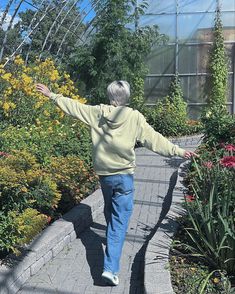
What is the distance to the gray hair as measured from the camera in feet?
11.7

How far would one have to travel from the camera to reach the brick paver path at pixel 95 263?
3486mm

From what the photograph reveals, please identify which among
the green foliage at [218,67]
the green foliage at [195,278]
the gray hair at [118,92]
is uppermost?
the green foliage at [218,67]

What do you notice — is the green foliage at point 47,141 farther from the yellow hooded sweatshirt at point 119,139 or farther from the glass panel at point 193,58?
the glass panel at point 193,58

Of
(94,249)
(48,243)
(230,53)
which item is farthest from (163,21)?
(48,243)

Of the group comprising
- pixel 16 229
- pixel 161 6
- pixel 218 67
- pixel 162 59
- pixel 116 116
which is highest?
pixel 161 6

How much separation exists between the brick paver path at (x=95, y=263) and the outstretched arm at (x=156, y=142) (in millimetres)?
1008

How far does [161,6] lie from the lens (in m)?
15.0

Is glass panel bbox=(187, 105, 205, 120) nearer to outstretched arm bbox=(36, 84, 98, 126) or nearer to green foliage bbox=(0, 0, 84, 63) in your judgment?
green foliage bbox=(0, 0, 84, 63)

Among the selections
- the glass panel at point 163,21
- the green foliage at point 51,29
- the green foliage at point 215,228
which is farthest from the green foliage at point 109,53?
the green foliage at point 215,228

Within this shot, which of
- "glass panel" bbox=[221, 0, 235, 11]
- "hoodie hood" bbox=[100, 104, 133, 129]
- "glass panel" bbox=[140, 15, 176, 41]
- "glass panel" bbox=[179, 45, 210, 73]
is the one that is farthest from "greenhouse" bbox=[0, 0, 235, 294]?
"glass panel" bbox=[221, 0, 235, 11]

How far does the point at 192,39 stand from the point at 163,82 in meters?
1.71

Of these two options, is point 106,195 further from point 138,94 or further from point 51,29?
point 138,94

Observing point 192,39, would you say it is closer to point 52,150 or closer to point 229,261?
point 52,150

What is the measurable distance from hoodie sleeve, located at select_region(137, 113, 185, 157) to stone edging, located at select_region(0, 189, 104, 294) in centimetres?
121
